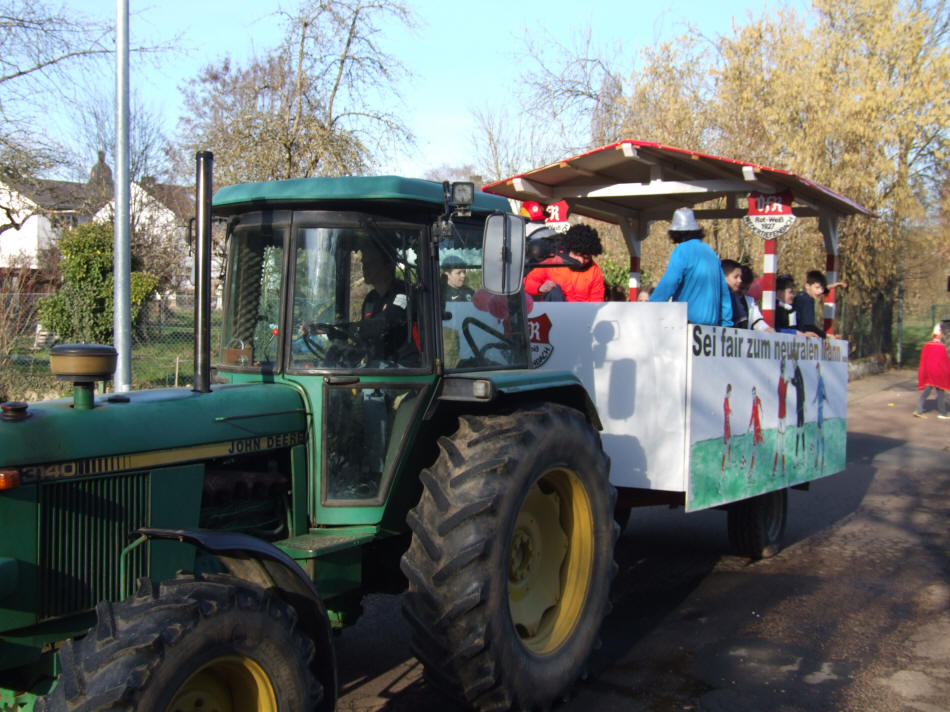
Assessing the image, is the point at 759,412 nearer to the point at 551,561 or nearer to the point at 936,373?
the point at 551,561

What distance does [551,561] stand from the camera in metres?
4.53

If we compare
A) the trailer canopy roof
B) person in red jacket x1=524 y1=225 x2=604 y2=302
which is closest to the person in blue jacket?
person in red jacket x1=524 y1=225 x2=604 y2=302

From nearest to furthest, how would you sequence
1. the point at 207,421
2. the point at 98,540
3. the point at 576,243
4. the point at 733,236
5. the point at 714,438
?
the point at 98,540 → the point at 207,421 → the point at 714,438 → the point at 576,243 → the point at 733,236

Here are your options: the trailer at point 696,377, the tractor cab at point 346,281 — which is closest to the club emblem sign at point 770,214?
the trailer at point 696,377

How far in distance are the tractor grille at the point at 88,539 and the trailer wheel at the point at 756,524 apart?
461 centimetres

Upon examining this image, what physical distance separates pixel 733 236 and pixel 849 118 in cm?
576

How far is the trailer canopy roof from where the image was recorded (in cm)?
778

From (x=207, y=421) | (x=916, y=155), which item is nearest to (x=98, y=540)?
(x=207, y=421)

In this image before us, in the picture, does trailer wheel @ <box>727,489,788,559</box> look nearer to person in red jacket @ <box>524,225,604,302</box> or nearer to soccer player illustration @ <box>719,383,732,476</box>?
soccer player illustration @ <box>719,383,732,476</box>

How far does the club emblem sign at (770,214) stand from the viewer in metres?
8.25

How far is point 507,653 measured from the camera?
3.81 m

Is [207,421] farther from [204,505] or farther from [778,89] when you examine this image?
[778,89]

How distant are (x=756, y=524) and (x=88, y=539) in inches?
198

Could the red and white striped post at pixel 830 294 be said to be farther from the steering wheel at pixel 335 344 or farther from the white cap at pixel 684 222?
the steering wheel at pixel 335 344
